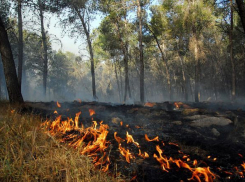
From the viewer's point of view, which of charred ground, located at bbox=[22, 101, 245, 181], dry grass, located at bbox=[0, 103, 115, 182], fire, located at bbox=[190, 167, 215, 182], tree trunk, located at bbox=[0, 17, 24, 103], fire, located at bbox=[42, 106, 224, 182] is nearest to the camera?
dry grass, located at bbox=[0, 103, 115, 182]

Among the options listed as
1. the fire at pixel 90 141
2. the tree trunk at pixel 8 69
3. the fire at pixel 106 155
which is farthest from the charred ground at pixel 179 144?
the tree trunk at pixel 8 69

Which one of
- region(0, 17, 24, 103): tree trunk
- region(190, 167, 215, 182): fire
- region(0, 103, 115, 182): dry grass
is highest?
region(0, 17, 24, 103): tree trunk

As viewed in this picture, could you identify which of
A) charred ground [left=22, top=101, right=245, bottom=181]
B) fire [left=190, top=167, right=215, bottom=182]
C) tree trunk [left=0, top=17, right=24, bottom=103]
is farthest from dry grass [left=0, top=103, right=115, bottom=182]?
tree trunk [left=0, top=17, right=24, bottom=103]

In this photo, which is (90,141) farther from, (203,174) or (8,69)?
(8,69)

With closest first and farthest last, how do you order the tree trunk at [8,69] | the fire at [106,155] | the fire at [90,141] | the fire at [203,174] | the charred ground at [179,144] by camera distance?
1. the fire at [203,174]
2. the fire at [106,155]
3. the charred ground at [179,144]
4. the fire at [90,141]
5. the tree trunk at [8,69]

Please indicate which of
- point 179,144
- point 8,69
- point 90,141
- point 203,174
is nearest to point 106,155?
point 90,141

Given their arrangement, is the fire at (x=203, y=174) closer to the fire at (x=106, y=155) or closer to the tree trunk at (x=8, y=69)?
the fire at (x=106, y=155)

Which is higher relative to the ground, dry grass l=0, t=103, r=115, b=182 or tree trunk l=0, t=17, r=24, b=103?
tree trunk l=0, t=17, r=24, b=103

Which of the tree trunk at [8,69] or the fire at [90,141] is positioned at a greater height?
the tree trunk at [8,69]

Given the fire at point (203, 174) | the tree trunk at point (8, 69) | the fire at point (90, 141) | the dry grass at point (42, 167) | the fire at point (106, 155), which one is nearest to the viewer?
the dry grass at point (42, 167)

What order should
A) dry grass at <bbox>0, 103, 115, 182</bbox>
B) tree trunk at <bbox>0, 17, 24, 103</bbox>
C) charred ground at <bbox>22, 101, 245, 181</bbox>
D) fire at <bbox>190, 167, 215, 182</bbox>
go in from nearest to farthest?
1. dry grass at <bbox>0, 103, 115, 182</bbox>
2. fire at <bbox>190, 167, 215, 182</bbox>
3. charred ground at <bbox>22, 101, 245, 181</bbox>
4. tree trunk at <bbox>0, 17, 24, 103</bbox>

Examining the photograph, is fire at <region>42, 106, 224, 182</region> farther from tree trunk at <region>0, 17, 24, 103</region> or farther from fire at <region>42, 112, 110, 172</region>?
tree trunk at <region>0, 17, 24, 103</region>

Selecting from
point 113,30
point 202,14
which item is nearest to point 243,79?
point 202,14

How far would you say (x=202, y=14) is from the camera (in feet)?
57.7
